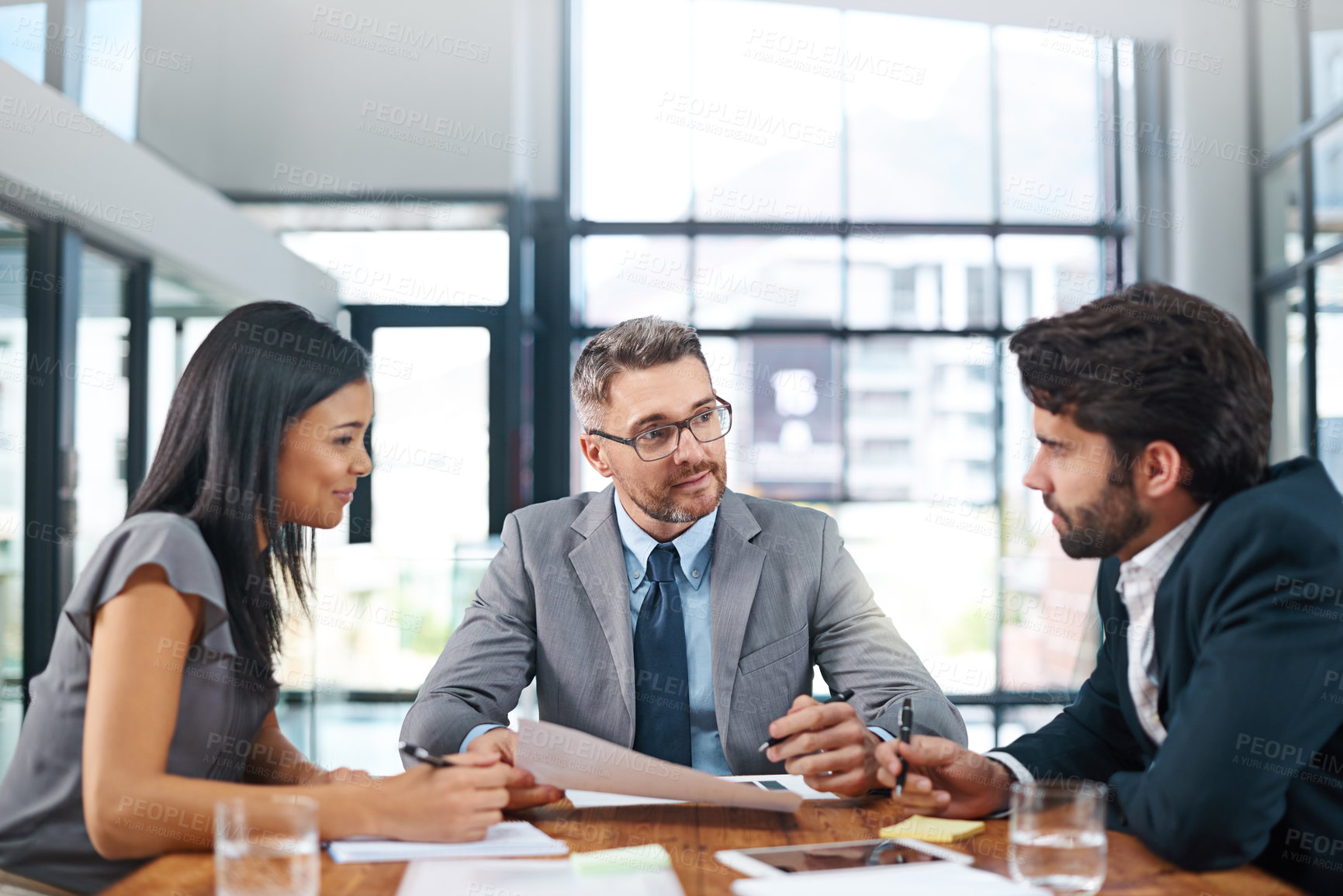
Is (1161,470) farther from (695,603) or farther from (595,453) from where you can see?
(595,453)

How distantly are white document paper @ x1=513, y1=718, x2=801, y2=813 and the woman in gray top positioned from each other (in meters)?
0.06

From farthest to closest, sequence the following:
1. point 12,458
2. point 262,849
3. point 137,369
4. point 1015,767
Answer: point 137,369 < point 12,458 < point 1015,767 < point 262,849

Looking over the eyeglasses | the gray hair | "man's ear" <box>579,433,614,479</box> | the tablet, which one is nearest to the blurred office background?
"man's ear" <box>579,433,614,479</box>

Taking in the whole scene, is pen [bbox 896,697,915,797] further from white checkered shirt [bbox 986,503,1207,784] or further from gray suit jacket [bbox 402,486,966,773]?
gray suit jacket [bbox 402,486,966,773]

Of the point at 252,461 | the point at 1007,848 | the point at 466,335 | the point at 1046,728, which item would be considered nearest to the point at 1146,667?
the point at 1046,728

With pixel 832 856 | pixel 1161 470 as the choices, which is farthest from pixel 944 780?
pixel 1161 470

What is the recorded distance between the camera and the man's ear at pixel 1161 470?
4.68ft

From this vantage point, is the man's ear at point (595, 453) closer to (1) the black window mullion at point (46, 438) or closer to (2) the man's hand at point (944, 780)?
(2) the man's hand at point (944, 780)

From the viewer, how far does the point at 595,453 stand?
2.22 m

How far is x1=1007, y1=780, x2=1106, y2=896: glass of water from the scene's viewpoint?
3.46ft

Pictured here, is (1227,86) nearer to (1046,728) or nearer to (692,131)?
(692,131)

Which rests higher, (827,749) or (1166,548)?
(1166,548)

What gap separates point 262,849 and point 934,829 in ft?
2.70

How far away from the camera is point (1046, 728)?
1695 mm
